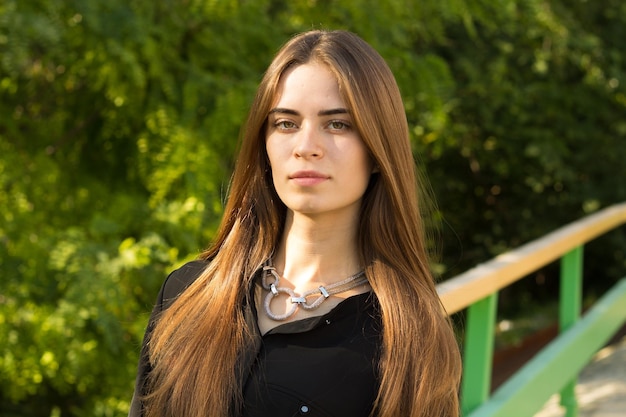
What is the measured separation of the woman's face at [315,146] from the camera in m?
1.51

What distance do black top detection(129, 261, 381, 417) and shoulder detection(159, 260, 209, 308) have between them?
0.21m

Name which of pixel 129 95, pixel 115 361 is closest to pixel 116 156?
pixel 129 95

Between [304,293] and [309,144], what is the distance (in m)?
0.25

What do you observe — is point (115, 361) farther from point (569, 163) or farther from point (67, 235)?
point (569, 163)

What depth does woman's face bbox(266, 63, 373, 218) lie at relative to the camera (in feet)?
4.95

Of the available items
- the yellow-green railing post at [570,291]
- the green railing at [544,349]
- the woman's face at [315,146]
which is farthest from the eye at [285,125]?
the yellow-green railing post at [570,291]

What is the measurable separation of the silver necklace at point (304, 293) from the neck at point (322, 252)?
0.05 ft

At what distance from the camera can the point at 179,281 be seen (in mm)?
1734

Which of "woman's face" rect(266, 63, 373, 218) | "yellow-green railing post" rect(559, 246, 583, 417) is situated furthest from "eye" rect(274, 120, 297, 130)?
"yellow-green railing post" rect(559, 246, 583, 417)

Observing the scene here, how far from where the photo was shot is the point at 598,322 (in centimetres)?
334

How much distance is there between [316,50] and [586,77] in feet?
22.8

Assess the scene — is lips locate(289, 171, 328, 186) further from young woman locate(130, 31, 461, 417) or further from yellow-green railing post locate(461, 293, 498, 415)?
yellow-green railing post locate(461, 293, 498, 415)

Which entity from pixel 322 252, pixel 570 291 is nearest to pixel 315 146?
pixel 322 252

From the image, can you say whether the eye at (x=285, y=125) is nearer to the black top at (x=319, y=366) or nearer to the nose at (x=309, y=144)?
the nose at (x=309, y=144)
